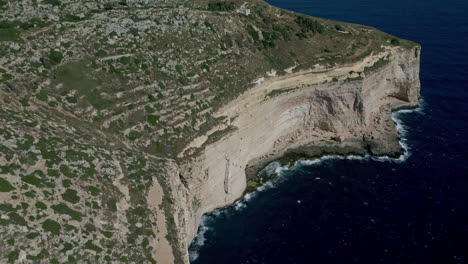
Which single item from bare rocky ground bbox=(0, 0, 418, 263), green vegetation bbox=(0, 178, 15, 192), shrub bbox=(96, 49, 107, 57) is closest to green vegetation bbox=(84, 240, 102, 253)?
bare rocky ground bbox=(0, 0, 418, 263)

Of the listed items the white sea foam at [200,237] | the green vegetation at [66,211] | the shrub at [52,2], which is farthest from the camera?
the shrub at [52,2]

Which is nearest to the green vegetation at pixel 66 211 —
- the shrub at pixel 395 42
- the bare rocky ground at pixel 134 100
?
the bare rocky ground at pixel 134 100

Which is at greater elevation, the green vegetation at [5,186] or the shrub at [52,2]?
the shrub at [52,2]

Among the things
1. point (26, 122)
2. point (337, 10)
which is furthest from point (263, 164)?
point (337, 10)

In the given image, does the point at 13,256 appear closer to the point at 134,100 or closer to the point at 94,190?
the point at 94,190

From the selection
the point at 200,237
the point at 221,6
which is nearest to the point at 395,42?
the point at 221,6

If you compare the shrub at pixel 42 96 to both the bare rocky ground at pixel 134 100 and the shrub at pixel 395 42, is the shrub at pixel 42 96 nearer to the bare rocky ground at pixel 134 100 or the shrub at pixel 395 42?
the bare rocky ground at pixel 134 100

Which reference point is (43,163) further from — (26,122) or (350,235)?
(350,235)

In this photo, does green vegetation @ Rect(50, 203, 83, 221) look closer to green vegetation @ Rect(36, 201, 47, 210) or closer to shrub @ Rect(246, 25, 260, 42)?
green vegetation @ Rect(36, 201, 47, 210)
